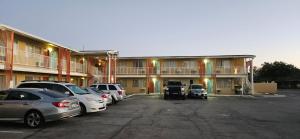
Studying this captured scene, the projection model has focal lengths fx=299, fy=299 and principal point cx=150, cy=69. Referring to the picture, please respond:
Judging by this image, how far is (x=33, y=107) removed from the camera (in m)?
10.6

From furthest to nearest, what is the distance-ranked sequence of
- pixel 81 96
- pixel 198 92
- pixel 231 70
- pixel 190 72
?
1. pixel 190 72
2. pixel 231 70
3. pixel 198 92
4. pixel 81 96

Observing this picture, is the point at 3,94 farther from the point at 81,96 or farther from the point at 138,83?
the point at 138,83

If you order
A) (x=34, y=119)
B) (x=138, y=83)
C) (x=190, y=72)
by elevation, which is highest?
(x=190, y=72)

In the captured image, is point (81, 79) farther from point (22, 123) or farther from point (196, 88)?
point (22, 123)

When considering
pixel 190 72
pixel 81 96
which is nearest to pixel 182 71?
pixel 190 72

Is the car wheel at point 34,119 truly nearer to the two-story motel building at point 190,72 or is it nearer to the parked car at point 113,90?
the parked car at point 113,90

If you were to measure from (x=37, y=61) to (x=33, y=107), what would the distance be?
16079mm

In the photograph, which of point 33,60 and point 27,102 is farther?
point 33,60

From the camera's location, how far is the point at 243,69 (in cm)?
4181

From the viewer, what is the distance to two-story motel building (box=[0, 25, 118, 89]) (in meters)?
21.0

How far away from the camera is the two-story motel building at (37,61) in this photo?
827 inches

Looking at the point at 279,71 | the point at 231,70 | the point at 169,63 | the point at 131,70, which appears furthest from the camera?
the point at 279,71

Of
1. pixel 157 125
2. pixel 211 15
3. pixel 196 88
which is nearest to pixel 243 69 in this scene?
pixel 196 88

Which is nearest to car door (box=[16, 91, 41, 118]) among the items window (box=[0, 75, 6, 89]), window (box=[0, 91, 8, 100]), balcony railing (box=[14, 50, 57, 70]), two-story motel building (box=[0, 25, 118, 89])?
window (box=[0, 91, 8, 100])
